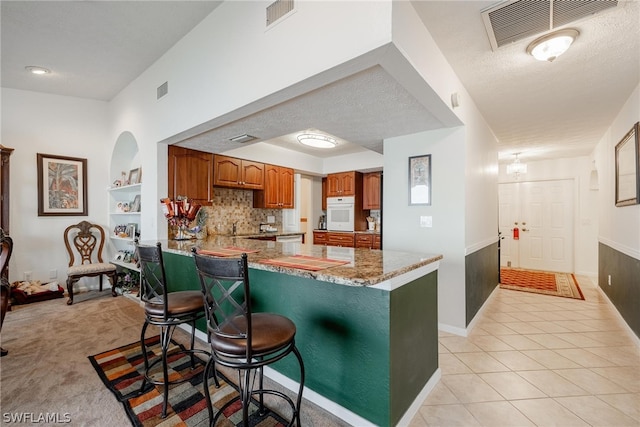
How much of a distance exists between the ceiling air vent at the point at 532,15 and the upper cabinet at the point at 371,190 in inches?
152

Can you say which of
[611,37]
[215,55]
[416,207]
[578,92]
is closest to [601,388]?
[416,207]

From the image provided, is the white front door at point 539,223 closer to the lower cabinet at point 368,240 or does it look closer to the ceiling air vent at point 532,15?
the lower cabinet at point 368,240

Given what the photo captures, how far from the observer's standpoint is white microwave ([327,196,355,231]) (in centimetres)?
580

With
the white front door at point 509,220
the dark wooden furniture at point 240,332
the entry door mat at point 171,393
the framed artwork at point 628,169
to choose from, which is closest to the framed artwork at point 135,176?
the entry door mat at point 171,393

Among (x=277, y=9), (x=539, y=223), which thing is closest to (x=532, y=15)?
(x=277, y=9)

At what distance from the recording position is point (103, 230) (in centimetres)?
462

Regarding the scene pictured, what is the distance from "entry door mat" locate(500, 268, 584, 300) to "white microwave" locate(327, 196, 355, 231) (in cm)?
290

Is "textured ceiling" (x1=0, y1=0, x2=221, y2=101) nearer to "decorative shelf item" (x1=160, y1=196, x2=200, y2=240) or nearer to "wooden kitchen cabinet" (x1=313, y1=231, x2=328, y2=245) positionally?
"decorative shelf item" (x1=160, y1=196, x2=200, y2=240)

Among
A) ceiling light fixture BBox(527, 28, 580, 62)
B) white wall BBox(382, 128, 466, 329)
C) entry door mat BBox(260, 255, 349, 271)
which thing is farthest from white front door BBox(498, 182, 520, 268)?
entry door mat BBox(260, 255, 349, 271)

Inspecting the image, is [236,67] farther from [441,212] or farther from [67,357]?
[67,357]

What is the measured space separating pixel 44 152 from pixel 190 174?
2.30 m

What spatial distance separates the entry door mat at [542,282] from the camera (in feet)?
14.9

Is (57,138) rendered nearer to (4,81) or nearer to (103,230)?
(4,81)

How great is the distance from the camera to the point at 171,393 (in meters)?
1.90
